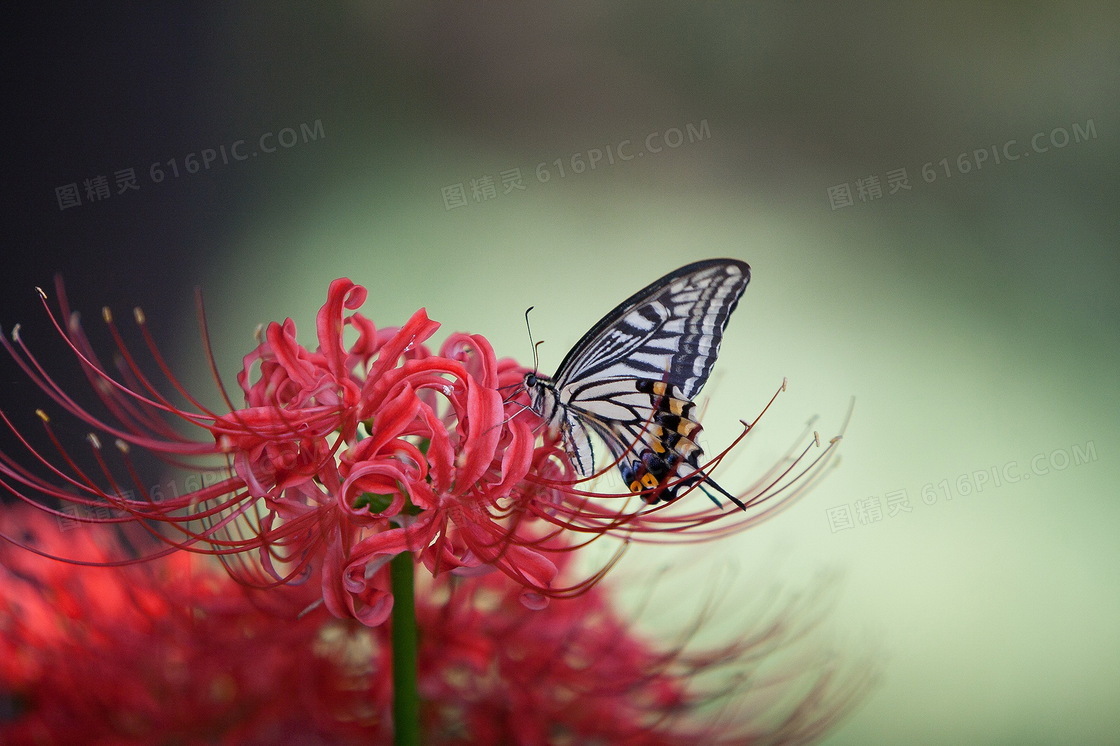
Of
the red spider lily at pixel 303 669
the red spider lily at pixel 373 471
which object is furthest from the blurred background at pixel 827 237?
the red spider lily at pixel 373 471

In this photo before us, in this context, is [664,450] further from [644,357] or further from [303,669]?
[303,669]

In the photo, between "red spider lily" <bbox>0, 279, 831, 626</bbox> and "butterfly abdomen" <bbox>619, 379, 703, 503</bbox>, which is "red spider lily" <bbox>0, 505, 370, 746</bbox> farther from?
"butterfly abdomen" <bbox>619, 379, 703, 503</bbox>

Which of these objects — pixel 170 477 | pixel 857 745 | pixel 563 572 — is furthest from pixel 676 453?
pixel 857 745

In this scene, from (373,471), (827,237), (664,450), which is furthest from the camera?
(827,237)

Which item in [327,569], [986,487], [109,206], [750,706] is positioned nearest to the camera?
[327,569]

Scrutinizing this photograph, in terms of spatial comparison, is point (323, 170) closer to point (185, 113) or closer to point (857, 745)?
point (185, 113)

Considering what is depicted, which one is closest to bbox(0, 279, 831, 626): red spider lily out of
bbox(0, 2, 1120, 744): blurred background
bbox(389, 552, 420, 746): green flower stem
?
bbox(389, 552, 420, 746): green flower stem

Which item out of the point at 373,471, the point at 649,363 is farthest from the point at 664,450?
the point at 373,471
